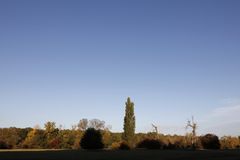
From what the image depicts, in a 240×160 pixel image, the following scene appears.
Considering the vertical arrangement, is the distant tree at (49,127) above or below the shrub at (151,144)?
above

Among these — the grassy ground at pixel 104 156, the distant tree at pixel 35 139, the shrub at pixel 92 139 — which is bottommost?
the grassy ground at pixel 104 156

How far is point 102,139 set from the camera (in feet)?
213

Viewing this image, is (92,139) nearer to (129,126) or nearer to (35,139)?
(129,126)

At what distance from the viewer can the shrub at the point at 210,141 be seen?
74125 mm

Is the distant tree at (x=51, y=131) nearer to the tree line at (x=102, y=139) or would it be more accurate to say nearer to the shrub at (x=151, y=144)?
the tree line at (x=102, y=139)

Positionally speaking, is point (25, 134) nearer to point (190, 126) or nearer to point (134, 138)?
point (134, 138)

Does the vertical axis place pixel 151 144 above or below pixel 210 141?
below

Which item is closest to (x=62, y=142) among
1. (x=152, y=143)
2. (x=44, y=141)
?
(x=44, y=141)

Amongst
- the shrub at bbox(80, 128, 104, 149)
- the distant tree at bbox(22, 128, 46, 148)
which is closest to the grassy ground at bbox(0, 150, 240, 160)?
the shrub at bbox(80, 128, 104, 149)

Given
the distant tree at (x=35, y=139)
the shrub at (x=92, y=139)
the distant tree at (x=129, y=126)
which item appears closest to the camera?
the shrub at (x=92, y=139)

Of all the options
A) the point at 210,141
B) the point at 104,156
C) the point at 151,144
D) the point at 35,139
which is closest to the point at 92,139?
the point at 151,144

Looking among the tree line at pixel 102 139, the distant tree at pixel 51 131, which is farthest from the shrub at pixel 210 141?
the distant tree at pixel 51 131

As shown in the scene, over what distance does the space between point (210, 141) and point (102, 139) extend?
80.1ft

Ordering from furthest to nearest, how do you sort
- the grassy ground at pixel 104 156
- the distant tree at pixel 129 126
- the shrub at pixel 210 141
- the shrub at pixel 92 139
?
the distant tree at pixel 129 126, the shrub at pixel 210 141, the shrub at pixel 92 139, the grassy ground at pixel 104 156
